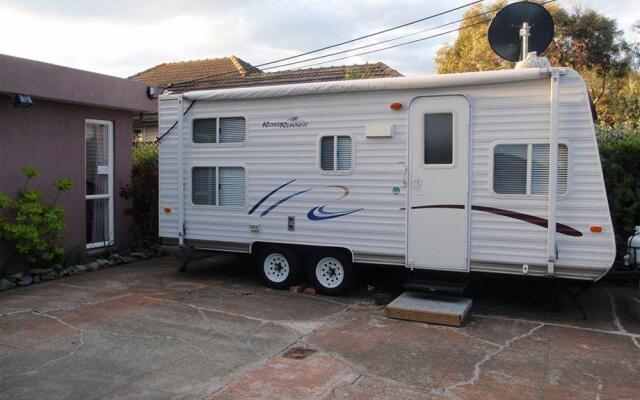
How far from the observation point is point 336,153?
301 inches

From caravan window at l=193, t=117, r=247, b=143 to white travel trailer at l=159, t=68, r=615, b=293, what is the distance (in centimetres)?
2

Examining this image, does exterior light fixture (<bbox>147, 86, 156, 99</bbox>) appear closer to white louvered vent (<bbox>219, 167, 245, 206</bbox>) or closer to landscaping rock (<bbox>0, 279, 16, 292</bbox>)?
white louvered vent (<bbox>219, 167, 245, 206</bbox>)

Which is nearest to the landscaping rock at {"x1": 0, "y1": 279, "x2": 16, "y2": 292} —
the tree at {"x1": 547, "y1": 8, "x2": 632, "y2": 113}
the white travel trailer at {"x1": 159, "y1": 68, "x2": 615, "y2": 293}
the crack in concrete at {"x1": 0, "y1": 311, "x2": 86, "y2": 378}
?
the crack in concrete at {"x1": 0, "y1": 311, "x2": 86, "y2": 378}

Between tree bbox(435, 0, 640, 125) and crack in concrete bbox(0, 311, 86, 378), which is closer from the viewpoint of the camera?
crack in concrete bbox(0, 311, 86, 378)

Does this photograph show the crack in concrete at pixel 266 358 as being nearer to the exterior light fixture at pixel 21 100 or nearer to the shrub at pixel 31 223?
the shrub at pixel 31 223

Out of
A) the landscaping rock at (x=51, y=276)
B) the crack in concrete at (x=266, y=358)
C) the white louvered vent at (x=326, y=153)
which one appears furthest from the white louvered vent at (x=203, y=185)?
the landscaping rock at (x=51, y=276)

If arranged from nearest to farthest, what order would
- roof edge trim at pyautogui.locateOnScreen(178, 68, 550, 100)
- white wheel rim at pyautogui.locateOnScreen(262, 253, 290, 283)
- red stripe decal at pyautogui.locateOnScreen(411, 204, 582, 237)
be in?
1. red stripe decal at pyautogui.locateOnScreen(411, 204, 582, 237)
2. roof edge trim at pyautogui.locateOnScreen(178, 68, 550, 100)
3. white wheel rim at pyautogui.locateOnScreen(262, 253, 290, 283)

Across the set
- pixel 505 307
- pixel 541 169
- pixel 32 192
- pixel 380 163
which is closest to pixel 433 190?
pixel 380 163

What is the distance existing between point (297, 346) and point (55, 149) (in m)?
5.95

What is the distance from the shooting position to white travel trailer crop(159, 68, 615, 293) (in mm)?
6426

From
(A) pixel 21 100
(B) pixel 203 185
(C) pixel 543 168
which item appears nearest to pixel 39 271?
(A) pixel 21 100

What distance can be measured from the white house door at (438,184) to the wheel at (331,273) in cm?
95

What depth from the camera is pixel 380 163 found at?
734 centimetres

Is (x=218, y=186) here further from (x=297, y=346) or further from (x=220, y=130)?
(x=297, y=346)
